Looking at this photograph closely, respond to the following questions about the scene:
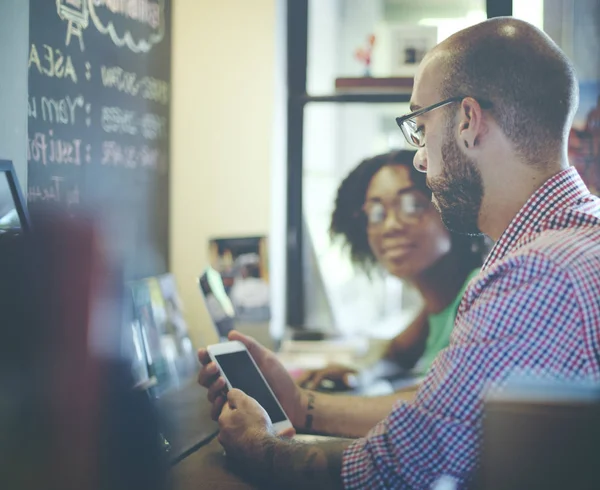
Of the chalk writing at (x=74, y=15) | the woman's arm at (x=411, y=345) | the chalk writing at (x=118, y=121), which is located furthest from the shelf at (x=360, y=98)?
the chalk writing at (x=74, y=15)

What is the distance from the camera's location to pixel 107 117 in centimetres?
194

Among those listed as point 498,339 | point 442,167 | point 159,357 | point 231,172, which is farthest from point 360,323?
point 498,339

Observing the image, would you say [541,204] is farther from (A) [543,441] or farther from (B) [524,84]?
(A) [543,441]

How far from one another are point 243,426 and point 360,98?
1.60m

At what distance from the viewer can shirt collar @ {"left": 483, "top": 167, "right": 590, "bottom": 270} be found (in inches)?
43.3

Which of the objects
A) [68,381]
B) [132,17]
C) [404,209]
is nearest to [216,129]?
[132,17]

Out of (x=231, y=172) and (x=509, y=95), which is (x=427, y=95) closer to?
(x=509, y=95)

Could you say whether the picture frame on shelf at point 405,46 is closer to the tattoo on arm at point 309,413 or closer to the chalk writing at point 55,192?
the chalk writing at point 55,192

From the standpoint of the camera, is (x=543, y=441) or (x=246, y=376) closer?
(x=543, y=441)

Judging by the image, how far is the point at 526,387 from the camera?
0.87 meters

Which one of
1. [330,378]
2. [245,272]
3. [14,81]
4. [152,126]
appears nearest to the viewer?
[14,81]

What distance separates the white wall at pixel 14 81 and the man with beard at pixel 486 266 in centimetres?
61

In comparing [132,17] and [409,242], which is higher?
[132,17]

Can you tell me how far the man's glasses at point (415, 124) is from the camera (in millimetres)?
1216
